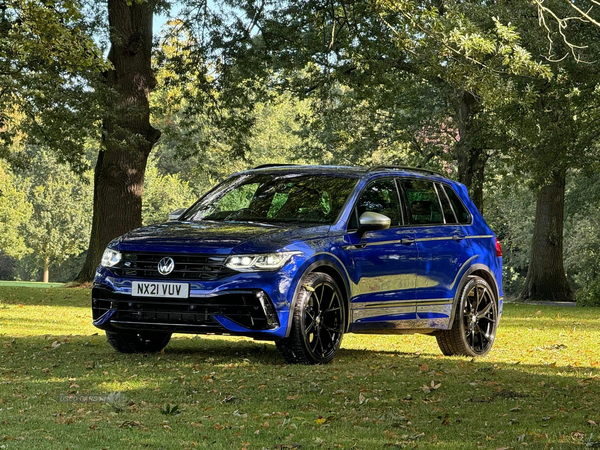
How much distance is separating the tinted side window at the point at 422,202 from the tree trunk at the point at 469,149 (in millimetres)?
17179

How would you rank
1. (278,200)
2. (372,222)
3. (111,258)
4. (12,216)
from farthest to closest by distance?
1. (12,216)
2. (278,200)
3. (372,222)
4. (111,258)

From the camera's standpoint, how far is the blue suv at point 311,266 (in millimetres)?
8742

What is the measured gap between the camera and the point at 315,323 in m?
9.14

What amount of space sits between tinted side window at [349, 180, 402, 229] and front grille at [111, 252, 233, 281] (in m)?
1.76

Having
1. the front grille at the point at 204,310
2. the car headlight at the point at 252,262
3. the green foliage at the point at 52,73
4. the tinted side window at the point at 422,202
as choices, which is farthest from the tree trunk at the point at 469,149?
the front grille at the point at 204,310

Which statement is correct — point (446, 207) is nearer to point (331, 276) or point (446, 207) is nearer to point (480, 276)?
point (480, 276)

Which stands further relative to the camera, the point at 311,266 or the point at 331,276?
the point at 331,276


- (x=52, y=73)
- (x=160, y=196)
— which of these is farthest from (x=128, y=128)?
(x=160, y=196)

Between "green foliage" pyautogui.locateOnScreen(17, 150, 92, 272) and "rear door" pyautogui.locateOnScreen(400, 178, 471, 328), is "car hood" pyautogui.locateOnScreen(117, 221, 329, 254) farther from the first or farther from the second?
"green foliage" pyautogui.locateOnScreen(17, 150, 92, 272)

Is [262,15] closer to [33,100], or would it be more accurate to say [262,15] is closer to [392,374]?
[33,100]

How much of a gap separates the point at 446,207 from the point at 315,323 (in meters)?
2.69

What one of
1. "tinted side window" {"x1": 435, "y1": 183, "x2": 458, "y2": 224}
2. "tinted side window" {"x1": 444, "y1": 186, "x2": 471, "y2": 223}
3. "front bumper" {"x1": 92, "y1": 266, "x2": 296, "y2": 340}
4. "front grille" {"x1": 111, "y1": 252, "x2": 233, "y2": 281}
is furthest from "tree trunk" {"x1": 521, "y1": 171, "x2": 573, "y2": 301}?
"front grille" {"x1": 111, "y1": 252, "x2": 233, "y2": 281}

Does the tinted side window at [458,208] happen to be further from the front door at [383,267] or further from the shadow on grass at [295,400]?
the shadow on grass at [295,400]

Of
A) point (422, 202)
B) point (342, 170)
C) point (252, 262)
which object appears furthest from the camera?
point (422, 202)
